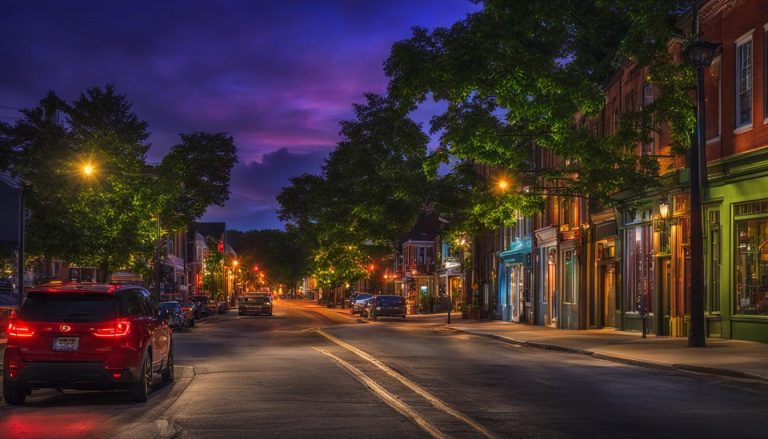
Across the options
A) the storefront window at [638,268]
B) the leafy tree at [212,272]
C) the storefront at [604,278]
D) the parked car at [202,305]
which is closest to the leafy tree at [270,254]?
the leafy tree at [212,272]

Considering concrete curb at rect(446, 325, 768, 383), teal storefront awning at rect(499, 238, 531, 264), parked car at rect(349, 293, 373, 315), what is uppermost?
teal storefront awning at rect(499, 238, 531, 264)

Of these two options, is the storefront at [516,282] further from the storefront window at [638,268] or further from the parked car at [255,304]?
the parked car at [255,304]

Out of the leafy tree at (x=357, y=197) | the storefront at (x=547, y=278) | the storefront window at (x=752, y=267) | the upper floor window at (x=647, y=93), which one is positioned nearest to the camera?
the storefront window at (x=752, y=267)

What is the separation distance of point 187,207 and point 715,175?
4450 centimetres

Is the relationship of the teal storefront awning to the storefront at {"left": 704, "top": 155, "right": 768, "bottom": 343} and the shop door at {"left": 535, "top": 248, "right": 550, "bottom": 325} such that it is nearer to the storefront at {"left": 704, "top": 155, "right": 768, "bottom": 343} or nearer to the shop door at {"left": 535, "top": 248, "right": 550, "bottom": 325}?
the shop door at {"left": 535, "top": 248, "right": 550, "bottom": 325}

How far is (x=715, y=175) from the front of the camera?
26.8m

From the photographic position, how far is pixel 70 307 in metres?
13.6

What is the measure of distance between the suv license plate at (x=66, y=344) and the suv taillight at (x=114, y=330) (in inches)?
11.7

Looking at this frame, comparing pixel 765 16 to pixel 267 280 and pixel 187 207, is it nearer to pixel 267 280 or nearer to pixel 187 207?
pixel 187 207

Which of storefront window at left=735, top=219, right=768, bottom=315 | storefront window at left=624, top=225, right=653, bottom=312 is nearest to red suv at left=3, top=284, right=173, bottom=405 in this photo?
storefront window at left=735, top=219, right=768, bottom=315

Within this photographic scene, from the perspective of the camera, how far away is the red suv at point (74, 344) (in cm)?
1324

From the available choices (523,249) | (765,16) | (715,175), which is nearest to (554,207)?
(523,249)

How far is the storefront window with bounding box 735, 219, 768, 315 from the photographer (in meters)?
24.7

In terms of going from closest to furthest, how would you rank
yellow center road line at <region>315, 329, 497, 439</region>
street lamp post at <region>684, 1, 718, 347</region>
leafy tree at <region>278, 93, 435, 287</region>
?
yellow center road line at <region>315, 329, 497, 439</region>
street lamp post at <region>684, 1, 718, 347</region>
leafy tree at <region>278, 93, 435, 287</region>
